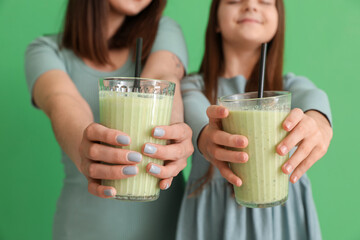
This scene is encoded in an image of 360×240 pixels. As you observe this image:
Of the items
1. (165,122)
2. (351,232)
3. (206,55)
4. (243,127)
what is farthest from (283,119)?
(351,232)

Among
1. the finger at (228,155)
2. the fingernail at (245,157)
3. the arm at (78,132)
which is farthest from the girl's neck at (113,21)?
the fingernail at (245,157)

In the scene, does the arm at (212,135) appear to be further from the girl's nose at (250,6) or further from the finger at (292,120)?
the girl's nose at (250,6)

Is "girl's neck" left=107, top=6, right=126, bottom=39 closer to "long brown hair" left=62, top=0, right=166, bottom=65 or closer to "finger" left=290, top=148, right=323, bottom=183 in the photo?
"long brown hair" left=62, top=0, right=166, bottom=65

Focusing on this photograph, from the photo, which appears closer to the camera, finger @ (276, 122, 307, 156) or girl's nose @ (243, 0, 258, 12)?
finger @ (276, 122, 307, 156)

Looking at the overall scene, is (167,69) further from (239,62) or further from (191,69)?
(191,69)

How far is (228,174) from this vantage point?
1.08 meters

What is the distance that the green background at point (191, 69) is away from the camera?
232cm

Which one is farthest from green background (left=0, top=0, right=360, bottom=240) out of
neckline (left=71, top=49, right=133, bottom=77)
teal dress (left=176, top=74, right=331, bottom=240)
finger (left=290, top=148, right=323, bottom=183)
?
finger (left=290, top=148, right=323, bottom=183)

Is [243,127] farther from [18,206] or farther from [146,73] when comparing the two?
[18,206]

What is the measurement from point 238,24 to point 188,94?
38cm

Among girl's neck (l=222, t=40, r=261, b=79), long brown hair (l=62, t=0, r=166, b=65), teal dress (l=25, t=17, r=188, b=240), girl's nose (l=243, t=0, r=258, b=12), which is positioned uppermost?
girl's nose (l=243, t=0, r=258, b=12)

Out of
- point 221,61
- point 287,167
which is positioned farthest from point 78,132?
point 221,61

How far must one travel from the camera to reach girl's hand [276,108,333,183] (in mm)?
1013

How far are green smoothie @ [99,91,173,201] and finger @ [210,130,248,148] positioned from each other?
18 cm
